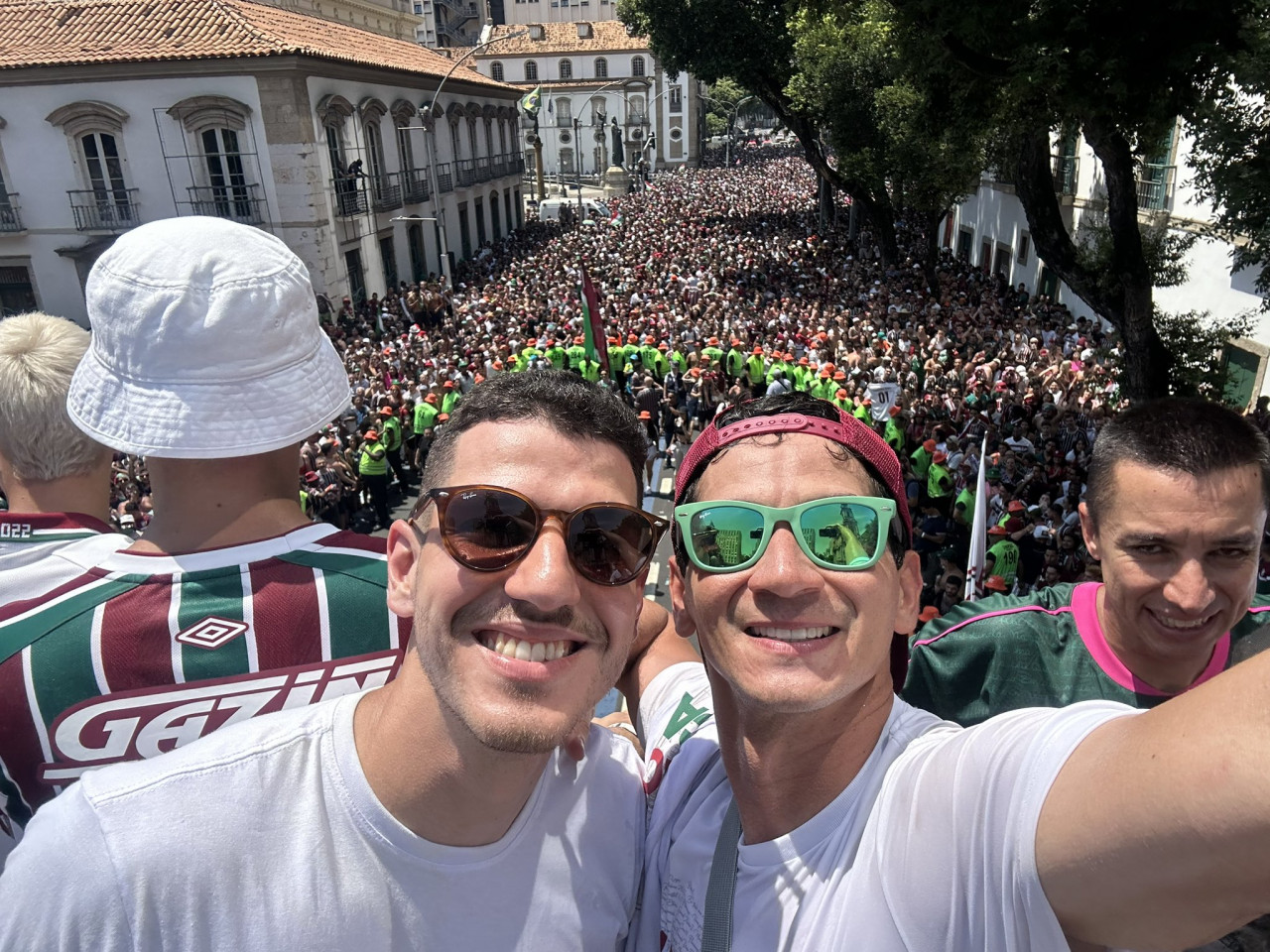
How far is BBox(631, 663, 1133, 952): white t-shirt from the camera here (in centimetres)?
105

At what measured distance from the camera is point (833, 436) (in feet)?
5.40

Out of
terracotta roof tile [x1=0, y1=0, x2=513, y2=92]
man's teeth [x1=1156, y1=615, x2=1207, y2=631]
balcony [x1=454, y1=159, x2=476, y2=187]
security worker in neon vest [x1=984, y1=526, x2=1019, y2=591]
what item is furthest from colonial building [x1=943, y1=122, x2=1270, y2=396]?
balcony [x1=454, y1=159, x2=476, y2=187]

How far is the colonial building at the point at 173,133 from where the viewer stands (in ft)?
72.6

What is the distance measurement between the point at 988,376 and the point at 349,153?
21400 mm

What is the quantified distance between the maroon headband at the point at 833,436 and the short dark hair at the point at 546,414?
0.53 feet

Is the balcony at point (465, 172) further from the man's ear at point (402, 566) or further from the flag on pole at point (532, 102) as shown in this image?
the man's ear at point (402, 566)

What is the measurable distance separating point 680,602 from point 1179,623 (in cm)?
147

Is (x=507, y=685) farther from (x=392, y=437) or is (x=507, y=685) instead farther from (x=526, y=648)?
(x=392, y=437)

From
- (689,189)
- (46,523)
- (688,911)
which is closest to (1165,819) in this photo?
(688,911)

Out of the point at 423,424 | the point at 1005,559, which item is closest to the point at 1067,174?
the point at 1005,559

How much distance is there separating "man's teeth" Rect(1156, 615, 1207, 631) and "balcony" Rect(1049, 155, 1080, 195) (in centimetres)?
2054

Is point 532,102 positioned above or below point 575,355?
above

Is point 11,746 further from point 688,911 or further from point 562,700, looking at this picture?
point 688,911

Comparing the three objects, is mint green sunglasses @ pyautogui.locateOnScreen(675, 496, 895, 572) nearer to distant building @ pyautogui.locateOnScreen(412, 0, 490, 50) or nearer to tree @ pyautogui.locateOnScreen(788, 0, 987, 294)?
tree @ pyautogui.locateOnScreen(788, 0, 987, 294)
